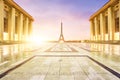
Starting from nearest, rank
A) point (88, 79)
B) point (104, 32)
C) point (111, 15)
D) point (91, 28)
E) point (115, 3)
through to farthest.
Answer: point (88, 79) → point (115, 3) → point (111, 15) → point (104, 32) → point (91, 28)

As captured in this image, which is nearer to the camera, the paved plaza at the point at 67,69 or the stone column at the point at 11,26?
the paved plaza at the point at 67,69

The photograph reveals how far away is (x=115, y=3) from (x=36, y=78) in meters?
39.0

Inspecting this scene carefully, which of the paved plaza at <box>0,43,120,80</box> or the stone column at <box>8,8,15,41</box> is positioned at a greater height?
the stone column at <box>8,8,15,41</box>

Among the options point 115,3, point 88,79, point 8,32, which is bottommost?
point 88,79

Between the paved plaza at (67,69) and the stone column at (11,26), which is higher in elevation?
the stone column at (11,26)

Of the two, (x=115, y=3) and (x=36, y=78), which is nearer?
(x=36, y=78)

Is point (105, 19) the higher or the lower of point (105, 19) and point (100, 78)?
the higher

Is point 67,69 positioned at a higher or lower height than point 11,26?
lower

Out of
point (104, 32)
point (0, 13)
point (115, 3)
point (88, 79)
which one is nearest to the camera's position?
point (88, 79)

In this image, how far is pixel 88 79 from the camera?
4.75m

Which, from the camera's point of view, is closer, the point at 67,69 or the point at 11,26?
the point at 67,69

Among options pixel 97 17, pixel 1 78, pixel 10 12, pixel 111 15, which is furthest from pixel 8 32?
pixel 1 78

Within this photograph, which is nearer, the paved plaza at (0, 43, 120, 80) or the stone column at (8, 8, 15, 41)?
the paved plaza at (0, 43, 120, 80)

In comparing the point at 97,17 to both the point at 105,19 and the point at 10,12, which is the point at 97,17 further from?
the point at 10,12
